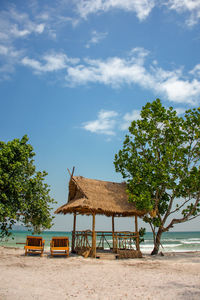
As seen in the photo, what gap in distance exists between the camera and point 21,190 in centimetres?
1266

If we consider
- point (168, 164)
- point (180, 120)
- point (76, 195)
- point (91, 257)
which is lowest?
point (91, 257)

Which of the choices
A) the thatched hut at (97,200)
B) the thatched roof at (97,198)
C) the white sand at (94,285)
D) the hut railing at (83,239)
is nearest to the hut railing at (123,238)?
the thatched hut at (97,200)

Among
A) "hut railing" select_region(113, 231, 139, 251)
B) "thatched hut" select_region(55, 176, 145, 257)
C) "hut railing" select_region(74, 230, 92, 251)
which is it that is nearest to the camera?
"thatched hut" select_region(55, 176, 145, 257)

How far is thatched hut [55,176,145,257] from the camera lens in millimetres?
11641

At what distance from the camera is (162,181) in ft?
42.0

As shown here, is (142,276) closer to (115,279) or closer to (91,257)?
(115,279)

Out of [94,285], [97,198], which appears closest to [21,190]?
[97,198]

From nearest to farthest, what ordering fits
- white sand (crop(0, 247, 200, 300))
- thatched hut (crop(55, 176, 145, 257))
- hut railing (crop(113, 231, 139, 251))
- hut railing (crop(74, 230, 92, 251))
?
white sand (crop(0, 247, 200, 300)) → thatched hut (crop(55, 176, 145, 257)) → hut railing (crop(74, 230, 92, 251)) → hut railing (crop(113, 231, 139, 251))

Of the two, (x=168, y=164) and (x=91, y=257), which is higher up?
(x=168, y=164)

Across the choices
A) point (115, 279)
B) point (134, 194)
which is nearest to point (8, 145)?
point (134, 194)

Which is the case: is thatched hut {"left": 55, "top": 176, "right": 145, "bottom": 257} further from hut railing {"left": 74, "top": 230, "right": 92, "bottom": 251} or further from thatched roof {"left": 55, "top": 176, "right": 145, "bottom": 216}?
hut railing {"left": 74, "top": 230, "right": 92, "bottom": 251}

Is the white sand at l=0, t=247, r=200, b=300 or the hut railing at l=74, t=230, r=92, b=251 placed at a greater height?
the hut railing at l=74, t=230, r=92, b=251

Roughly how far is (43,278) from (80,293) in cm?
173

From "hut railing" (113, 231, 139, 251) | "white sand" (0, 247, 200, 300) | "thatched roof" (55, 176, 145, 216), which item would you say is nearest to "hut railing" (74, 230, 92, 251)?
"thatched roof" (55, 176, 145, 216)
